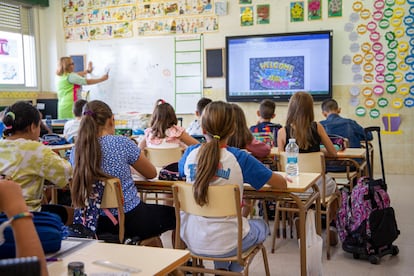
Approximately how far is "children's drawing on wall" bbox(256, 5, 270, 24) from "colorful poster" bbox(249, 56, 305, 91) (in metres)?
0.57

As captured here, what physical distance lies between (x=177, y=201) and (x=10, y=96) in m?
6.03

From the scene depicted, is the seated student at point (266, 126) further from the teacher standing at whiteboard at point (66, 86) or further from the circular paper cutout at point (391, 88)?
the teacher standing at whiteboard at point (66, 86)

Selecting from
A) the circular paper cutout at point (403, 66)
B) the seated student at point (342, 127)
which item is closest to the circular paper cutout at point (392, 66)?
the circular paper cutout at point (403, 66)

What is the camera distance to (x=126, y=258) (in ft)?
4.66

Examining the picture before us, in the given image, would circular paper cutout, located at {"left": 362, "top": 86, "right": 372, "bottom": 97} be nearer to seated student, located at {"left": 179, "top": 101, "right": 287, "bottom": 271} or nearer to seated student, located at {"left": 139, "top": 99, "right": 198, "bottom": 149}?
seated student, located at {"left": 139, "top": 99, "right": 198, "bottom": 149}

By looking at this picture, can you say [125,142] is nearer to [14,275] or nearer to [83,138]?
[83,138]

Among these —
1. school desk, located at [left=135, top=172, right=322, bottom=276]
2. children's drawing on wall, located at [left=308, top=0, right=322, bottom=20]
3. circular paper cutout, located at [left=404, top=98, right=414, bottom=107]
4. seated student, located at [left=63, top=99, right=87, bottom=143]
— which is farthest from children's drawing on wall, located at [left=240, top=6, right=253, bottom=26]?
school desk, located at [left=135, top=172, right=322, bottom=276]

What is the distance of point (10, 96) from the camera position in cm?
754

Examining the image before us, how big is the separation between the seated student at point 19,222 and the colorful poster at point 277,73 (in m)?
6.17

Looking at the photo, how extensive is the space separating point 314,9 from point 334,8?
0.90 feet

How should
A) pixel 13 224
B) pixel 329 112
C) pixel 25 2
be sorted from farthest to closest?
pixel 25 2 < pixel 329 112 < pixel 13 224

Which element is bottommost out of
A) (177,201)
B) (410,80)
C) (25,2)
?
(177,201)

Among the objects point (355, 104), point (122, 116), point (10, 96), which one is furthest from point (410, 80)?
point (10, 96)

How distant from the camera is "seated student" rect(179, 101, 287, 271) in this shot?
2.31 metres
